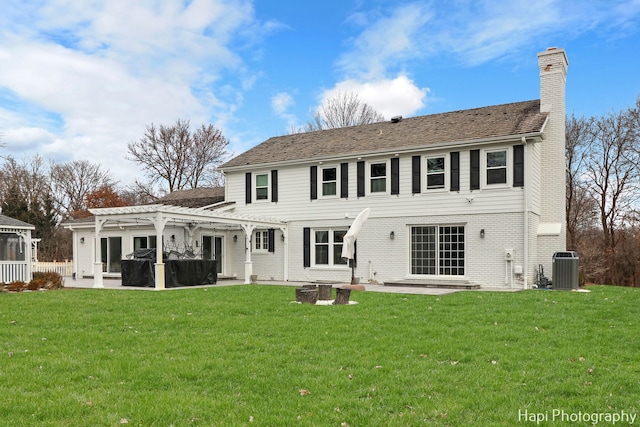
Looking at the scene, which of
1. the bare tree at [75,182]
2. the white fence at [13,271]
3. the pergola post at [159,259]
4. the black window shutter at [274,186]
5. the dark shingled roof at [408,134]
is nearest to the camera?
the pergola post at [159,259]

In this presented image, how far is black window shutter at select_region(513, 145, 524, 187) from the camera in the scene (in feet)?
55.0

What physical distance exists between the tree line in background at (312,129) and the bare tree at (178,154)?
7 centimetres

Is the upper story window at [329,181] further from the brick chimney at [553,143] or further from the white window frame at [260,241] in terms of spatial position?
the brick chimney at [553,143]

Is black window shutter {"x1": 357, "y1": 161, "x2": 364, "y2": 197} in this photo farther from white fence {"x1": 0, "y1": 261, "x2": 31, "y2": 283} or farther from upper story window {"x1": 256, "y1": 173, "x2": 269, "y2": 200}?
white fence {"x1": 0, "y1": 261, "x2": 31, "y2": 283}

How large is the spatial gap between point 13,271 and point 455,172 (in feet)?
51.0

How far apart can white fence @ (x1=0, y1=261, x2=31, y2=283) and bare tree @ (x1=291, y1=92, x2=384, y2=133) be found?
23568 mm

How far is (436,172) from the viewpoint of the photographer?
60.1 feet

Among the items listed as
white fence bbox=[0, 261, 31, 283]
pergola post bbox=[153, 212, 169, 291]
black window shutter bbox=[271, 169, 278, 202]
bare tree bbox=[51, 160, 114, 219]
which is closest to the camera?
pergola post bbox=[153, 212, 169, 291]

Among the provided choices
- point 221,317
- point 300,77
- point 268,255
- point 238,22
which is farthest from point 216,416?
point 300,77

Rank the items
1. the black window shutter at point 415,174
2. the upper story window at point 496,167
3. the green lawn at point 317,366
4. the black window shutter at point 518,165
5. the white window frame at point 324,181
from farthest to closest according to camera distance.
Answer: the white window frame at point 324,181, the black window shutter at point 415,174, the upper story window at point 496,167, the black window shutter at point 518,165, the green lawn at point 317,366

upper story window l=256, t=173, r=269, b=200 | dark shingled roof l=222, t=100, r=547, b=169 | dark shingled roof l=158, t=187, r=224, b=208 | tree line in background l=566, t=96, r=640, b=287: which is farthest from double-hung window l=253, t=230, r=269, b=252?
tree line in background l=566, t=96, r=640, b=287

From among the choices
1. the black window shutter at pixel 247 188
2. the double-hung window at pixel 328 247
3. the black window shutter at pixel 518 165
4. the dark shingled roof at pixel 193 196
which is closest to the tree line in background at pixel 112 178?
the dark shingled roof at pixel 193 196

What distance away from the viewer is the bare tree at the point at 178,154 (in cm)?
3962

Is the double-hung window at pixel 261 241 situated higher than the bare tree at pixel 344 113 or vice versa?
the bare tree at pixel 344 113
